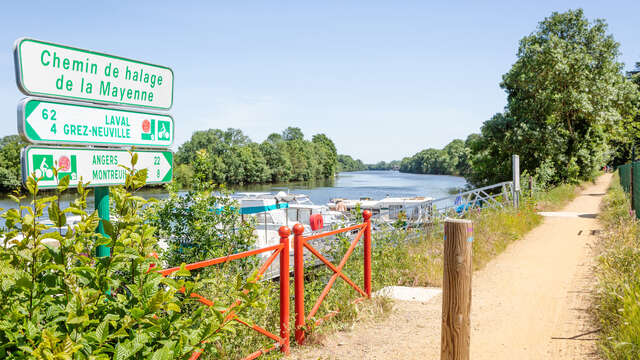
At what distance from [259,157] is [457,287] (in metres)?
100

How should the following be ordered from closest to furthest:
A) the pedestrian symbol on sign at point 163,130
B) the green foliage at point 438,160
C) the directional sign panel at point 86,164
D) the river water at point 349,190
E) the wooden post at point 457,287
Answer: the wooden post at point 457,287, the directional sign panel at point 86,164, the pedestrian symbol on sign at point 163,130, the river water at point 349,190, the green foliage at point 438,160

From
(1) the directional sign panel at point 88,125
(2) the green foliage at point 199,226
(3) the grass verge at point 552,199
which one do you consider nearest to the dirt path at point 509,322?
(2) the green foliage at point 199,226

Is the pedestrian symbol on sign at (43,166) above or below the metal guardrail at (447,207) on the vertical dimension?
above

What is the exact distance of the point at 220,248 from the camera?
5.88 m

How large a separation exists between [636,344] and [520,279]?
12.5 ft

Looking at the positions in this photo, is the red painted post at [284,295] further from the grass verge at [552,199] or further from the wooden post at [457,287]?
the grass verge at [552,199]

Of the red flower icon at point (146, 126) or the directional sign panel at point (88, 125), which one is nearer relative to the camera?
the directional sign panel at point (88, 125)

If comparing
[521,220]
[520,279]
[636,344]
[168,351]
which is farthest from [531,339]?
[521,220]

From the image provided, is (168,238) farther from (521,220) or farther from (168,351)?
(521,220)

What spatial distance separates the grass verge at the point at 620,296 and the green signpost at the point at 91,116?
3.75 meters

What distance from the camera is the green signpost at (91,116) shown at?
2783mm

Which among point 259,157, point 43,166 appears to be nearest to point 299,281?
point 43,166

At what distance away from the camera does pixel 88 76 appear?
3.14m

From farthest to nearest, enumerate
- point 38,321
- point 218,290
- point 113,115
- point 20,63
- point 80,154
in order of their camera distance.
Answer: point 218,290, point 113,115, point 80,154, point 20,63, point 38,321
